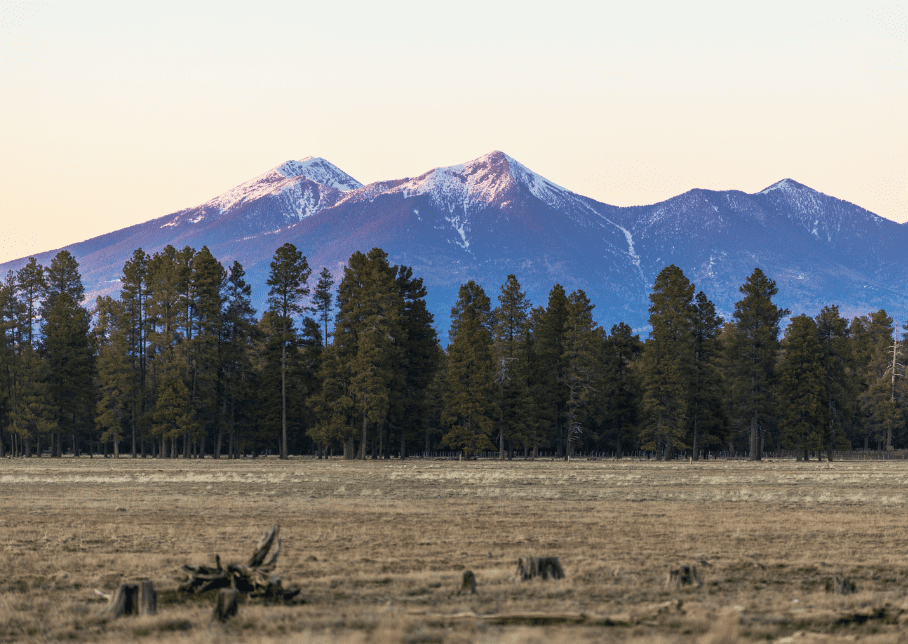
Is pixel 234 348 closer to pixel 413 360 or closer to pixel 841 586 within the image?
pixel 413 360

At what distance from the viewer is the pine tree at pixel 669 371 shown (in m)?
84.9

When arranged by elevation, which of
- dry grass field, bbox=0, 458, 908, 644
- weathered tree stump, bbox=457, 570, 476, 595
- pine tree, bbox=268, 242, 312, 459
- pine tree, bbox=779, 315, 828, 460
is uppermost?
pine tree, bbox=268, 242, 312, 459

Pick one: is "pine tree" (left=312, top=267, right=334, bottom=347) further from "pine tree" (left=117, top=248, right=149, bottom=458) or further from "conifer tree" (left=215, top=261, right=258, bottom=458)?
"pine tree" (left=117, top=248, right=149, bottom=458)

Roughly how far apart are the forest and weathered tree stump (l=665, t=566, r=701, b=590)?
64296 mm

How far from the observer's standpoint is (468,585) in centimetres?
1469

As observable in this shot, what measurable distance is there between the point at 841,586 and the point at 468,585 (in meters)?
5.39

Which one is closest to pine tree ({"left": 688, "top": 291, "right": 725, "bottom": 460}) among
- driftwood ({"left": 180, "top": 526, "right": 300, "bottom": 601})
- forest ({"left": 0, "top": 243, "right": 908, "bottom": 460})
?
forest ({"left": 0, "top": 243, "right": 908, "bottom": 460})

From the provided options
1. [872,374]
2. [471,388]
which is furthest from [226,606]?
[872,374]

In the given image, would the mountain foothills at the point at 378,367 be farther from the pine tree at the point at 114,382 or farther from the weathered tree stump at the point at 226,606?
the weathered tree stump at the point at 226,606

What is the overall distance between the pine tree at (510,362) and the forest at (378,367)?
A: 0.58 ft

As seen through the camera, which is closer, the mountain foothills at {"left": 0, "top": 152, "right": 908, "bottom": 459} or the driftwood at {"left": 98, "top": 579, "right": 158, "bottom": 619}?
the driftwood at {"left": 98, "top": 579, "right": 158, "bottom": 619}

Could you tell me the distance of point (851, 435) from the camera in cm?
11219

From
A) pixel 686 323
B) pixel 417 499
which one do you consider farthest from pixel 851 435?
pixel 417 499

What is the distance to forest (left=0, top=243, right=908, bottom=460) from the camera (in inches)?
3243
